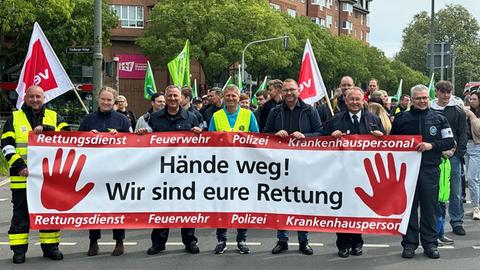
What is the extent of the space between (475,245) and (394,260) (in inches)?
55.9

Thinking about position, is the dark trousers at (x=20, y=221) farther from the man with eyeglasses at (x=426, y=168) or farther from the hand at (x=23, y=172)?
the man with eyeglasses at (x=426, y=168)

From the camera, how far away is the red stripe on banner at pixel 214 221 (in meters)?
6.73

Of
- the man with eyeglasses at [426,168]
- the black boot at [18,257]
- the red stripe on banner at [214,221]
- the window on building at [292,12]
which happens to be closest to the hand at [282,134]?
the red stripe on banner at [214,221]

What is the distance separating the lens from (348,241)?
7.02 m

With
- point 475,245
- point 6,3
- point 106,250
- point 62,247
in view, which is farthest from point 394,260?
point 6,3

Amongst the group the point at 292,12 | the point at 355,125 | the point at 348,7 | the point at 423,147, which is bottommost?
the point at 423,147

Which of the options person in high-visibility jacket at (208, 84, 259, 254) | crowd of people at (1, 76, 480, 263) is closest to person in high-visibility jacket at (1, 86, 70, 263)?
crowd of people at (1, 76, 480, 263)

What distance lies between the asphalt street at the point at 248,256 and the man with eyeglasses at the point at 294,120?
0.42ft

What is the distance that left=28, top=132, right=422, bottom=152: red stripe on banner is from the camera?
674cm

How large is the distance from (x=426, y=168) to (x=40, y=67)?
510 centimetres

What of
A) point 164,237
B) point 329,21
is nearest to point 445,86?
point 164,237

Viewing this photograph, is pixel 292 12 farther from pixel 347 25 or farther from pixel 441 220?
pixel 441 220

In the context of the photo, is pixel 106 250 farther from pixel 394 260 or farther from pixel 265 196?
A: pixel 394 260

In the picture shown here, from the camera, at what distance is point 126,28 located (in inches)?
1932
